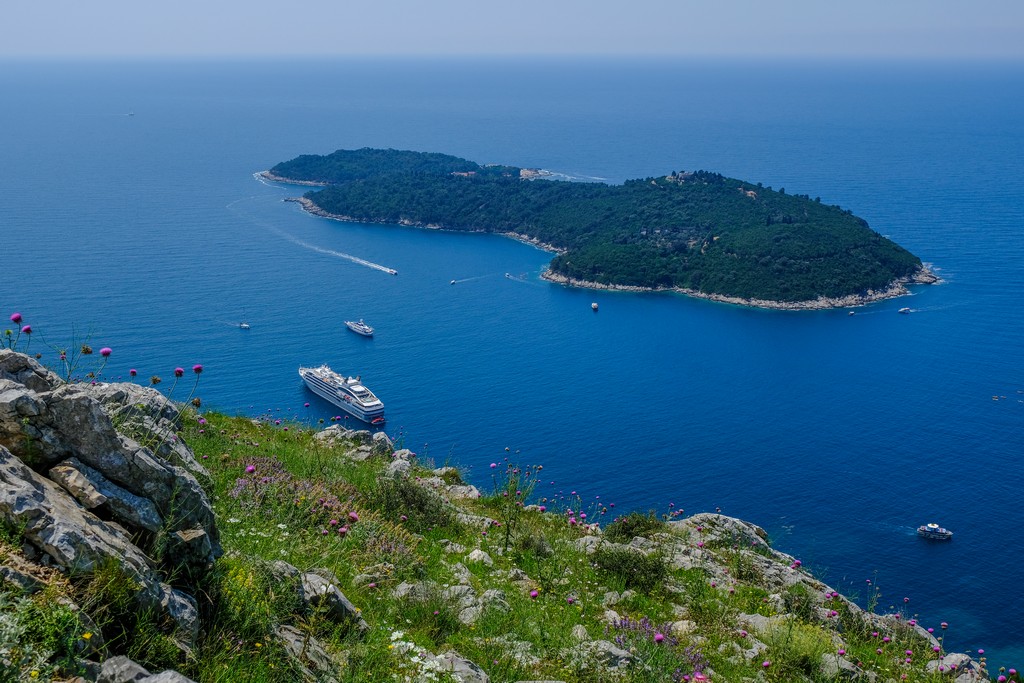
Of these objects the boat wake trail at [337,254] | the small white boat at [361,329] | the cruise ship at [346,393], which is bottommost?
the cruise ship at [346,393]

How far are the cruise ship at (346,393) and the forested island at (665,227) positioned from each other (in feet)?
137

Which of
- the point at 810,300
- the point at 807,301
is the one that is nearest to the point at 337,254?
the point at 807,301

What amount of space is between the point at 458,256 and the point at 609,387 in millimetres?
42164

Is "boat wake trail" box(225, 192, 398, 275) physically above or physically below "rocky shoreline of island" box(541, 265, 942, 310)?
below

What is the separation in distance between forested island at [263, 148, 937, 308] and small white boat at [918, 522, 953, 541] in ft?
150

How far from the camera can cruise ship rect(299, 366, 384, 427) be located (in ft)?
191

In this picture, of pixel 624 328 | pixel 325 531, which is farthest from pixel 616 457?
pixel 325 531

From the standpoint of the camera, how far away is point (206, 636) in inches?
221

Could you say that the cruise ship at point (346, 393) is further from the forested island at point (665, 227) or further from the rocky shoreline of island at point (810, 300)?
the forested island at point (665, 227)

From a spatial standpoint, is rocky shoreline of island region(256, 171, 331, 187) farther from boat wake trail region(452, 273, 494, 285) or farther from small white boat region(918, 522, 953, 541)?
small white boat region(918, 522, 953, 541)

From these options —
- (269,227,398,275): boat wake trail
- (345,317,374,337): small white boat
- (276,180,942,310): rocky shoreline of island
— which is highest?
(276,180,942,310): rocky shoreline of island

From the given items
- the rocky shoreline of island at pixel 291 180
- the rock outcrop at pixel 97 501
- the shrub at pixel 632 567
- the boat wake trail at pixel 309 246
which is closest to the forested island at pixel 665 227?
the rocky shoreline of island at pixel 291 180

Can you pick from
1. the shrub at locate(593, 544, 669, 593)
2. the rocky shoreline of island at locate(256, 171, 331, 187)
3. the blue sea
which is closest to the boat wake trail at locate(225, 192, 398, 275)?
the blue sea

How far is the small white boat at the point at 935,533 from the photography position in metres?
47.1
